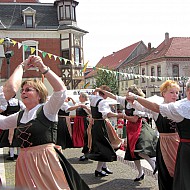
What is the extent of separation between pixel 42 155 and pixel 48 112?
1.30ft

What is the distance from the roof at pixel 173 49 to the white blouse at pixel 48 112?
39641 millimetres

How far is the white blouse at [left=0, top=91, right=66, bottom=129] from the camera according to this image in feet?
9.94

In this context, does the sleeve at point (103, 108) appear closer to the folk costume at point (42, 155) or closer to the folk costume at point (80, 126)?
the folk costume at point (80, 126)

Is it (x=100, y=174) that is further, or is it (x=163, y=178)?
(x=100, y=174)

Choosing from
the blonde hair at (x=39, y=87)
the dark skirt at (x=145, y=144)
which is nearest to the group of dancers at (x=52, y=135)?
the blonde hair at (x=39, y=87)

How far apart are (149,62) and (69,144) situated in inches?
1474

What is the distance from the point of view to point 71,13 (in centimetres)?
2708

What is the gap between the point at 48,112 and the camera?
3084 millimetres

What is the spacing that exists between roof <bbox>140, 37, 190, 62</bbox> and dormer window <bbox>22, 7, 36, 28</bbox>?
783 inches

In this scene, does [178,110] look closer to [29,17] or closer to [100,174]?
[100,174]

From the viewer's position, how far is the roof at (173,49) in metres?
42.2

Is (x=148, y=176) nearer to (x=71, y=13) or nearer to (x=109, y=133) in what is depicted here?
(x=109, y=133)

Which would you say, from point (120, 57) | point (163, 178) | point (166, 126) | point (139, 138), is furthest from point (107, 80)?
point (163, 178)

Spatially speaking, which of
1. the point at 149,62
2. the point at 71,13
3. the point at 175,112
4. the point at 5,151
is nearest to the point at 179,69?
the point at 149,62
